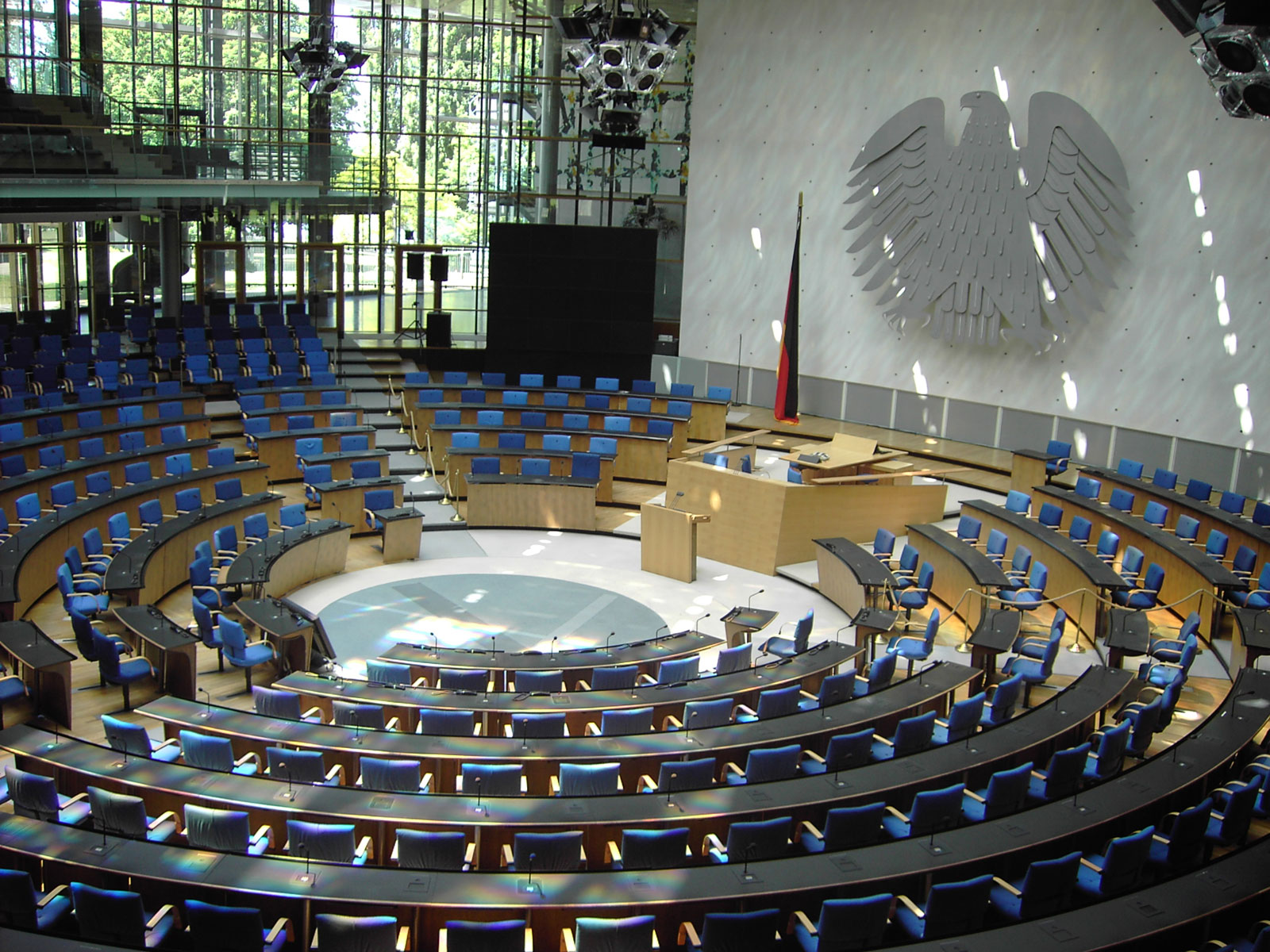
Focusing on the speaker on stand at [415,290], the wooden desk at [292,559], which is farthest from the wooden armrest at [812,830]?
the speaker on stand at [415,290]

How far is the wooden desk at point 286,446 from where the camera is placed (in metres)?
17.1

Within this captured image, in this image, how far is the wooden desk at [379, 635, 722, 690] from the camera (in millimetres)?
10414

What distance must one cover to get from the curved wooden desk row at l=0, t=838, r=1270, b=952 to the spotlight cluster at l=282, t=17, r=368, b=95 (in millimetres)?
16515

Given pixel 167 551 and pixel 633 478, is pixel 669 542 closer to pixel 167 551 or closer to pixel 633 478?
pixel 633 478

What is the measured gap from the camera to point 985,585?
1266 cm

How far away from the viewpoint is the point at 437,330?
24.2 metres

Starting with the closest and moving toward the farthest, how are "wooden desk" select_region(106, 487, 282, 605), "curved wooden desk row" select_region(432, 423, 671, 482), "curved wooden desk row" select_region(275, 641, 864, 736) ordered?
1. "curved wooden desk row" select_region(275, 641, 864, 736)
2. "wooden desk" select_region(106, 487, 282, 605)
3. "curved wooden desk row" select_region(432, 423, 671, 482)

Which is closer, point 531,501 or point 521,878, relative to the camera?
point 521,878

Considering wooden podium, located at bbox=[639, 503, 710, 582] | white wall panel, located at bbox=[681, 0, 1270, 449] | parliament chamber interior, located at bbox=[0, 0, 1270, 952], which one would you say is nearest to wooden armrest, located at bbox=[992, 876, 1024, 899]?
parliament chamber interior, located at bbox=[0, 0, 1270, 952]

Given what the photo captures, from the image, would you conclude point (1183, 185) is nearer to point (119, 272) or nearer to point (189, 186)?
point (189, 186)

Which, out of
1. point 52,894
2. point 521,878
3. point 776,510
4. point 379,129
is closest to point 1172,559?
point 776,510

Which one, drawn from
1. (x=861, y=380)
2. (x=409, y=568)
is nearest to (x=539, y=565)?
(x=409, y=568)

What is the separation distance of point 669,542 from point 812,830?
25.8 ft

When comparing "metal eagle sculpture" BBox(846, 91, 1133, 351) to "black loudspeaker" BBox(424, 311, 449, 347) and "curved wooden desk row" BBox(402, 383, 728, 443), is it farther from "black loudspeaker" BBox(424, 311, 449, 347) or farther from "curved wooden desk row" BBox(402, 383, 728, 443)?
"black loudspeaker" BBox(424, 311, 449, 347)
